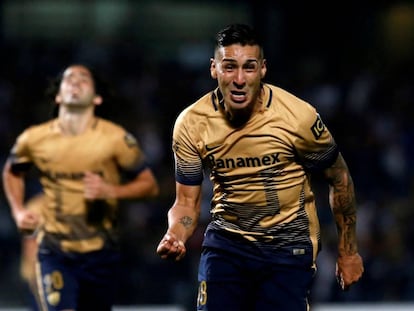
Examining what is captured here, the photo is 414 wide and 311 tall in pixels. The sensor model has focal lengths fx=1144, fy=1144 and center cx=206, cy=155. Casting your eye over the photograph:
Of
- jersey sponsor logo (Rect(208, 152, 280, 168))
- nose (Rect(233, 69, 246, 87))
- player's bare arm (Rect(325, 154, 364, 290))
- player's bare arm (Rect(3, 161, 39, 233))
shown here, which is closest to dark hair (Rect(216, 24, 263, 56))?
nose (Rect(233, 69, 246, 87))

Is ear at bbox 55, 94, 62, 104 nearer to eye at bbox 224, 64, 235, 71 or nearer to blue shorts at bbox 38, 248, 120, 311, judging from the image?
blue shorts at bbox 38, 248, 120, 311

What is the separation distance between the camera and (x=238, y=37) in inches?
203

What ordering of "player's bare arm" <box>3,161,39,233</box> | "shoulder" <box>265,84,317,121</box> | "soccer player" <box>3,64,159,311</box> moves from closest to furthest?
"shoulder" <box>265,84,317,121</box>
"soccer player" <box>3,64,159,311</box>
"player's bare arm" <box>3,161,39,233</box>

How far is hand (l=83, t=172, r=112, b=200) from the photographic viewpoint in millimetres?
6691

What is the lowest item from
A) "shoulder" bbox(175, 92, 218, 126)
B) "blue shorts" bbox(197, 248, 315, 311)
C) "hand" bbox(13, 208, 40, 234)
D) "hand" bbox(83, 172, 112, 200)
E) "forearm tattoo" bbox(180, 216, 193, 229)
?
"blue shorts" bbox(197, 248, 315, 311)

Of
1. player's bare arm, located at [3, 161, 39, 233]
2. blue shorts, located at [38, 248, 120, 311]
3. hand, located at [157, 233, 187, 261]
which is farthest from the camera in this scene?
player's bare arm, located at [3, 161, 39, 233]

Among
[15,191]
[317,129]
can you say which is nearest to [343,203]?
[317,129]

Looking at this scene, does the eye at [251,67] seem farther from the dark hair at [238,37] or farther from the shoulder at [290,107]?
the shoulder at [290,107]

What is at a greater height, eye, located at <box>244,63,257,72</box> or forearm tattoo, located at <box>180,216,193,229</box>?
eye, located at <box>244,63,257,72</box>

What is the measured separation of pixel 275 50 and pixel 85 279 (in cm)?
1032

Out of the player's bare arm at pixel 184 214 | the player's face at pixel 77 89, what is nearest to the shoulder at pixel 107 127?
the player's face at pixel 77 89

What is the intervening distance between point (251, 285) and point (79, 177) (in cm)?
194

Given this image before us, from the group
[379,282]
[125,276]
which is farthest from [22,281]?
[379,282]

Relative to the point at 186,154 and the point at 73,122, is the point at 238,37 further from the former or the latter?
the point at 73,122
